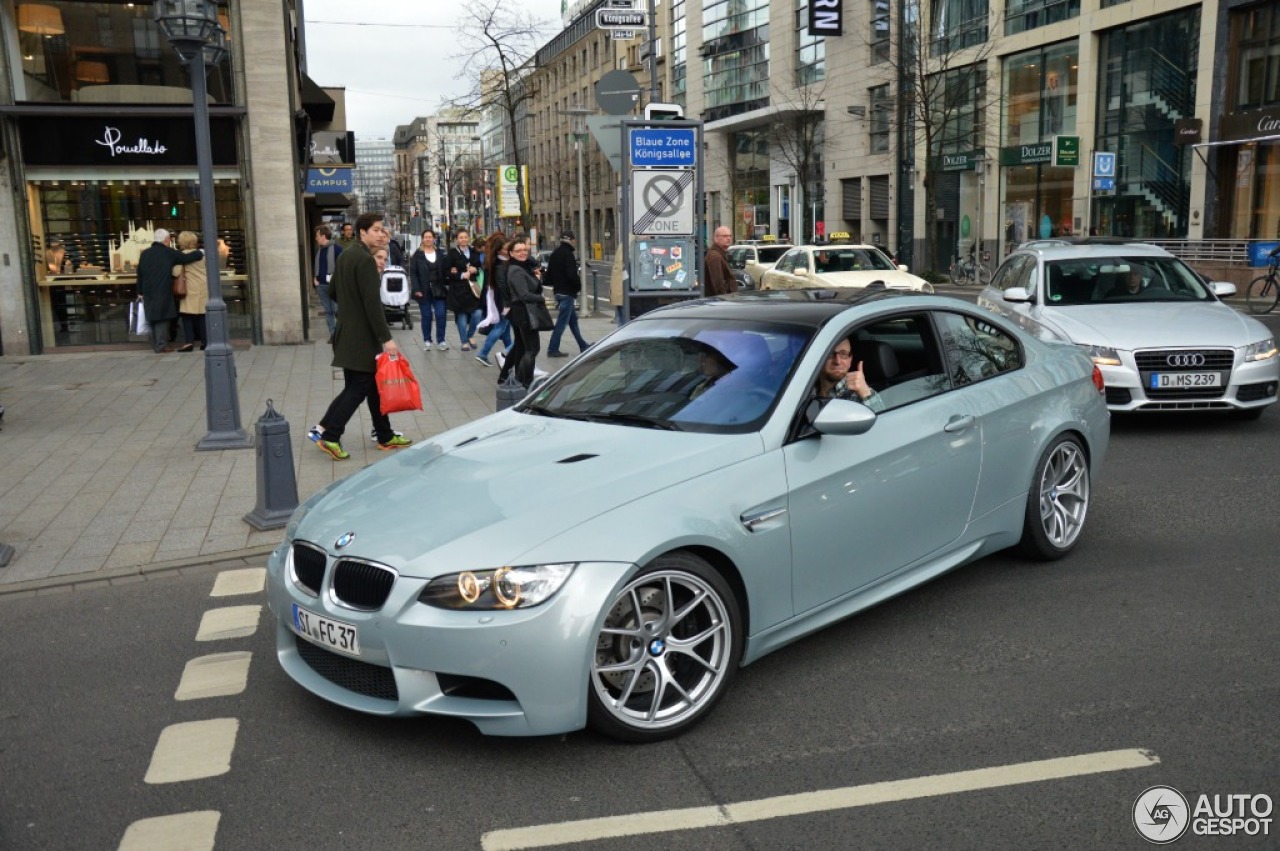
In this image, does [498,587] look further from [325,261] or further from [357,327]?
[325,261]

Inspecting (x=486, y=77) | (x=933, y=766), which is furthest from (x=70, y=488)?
(x=486, y=77)

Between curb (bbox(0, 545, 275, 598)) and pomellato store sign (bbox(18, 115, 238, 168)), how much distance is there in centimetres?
1257

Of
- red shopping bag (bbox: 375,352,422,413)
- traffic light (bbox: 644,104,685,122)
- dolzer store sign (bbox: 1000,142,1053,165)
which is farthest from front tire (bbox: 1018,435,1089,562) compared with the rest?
dolzer store sign (bbox: 1000,142,1053,165)

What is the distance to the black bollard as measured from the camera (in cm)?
725

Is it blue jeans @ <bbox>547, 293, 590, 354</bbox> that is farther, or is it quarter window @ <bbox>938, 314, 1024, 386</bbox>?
blue jeans @ <bbox>547, 293, 590, 354</bbox>

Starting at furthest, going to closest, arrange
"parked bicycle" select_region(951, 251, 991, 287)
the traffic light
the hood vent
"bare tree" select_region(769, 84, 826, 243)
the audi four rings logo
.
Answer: "bare tree" select_region(769, 84, 826, 243) < "parked bicycle" select_region(951, 251, 991, 287) < the traffic light < the audi four rings logo < the hood vent

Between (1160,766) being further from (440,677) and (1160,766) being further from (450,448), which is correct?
(450,448)

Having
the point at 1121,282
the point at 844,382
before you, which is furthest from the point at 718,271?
the point at 844,382

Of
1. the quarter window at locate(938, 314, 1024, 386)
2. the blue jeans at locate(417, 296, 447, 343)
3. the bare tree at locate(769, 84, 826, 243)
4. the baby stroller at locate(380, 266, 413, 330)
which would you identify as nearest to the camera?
the quarter window at locate(938, 314, 1024, 386)

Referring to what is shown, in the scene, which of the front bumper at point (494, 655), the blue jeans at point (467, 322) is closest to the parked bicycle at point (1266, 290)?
the blue jeans at point (467, 322)

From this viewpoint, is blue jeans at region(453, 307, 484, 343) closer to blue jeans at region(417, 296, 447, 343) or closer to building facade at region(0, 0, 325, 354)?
blue jeans at region(417, 296, 447, 343)

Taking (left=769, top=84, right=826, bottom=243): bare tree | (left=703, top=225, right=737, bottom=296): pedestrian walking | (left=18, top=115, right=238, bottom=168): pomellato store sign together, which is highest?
(left=769, top=84, right=826, bottom=243): bare tree

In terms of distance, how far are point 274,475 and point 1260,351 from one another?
768cm

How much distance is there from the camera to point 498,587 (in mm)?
3693
